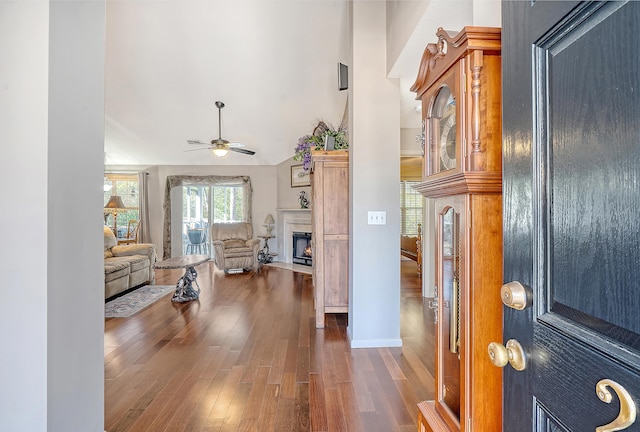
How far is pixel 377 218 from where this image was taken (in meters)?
2.82

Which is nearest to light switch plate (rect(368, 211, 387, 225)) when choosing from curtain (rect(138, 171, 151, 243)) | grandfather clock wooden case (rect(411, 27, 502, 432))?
grandfather clock wooden case (rect(411, 27, 502, 432))

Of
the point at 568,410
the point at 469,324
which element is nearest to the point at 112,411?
the point at 469,324

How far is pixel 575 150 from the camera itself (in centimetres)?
52

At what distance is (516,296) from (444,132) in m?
0.62

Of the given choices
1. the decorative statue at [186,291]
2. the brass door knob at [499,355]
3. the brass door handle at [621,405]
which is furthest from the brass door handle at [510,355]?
the decorative statue at [186,291]

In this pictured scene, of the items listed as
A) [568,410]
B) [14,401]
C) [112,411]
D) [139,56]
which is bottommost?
[112,411]

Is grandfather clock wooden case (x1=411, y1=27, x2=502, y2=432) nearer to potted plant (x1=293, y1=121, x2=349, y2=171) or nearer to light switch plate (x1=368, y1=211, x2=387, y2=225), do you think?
light switch plate (x1=368, y1=211, x2=387, y2=225)

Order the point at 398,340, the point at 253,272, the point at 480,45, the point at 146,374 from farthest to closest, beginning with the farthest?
the point at 253,272, the point at 398,340, the point at 146,374, the point at 480,45

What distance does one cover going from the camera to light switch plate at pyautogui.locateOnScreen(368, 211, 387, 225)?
2.82m

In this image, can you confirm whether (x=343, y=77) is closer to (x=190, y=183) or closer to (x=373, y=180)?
(x=373, y=180)

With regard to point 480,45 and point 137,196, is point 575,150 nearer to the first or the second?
point 480,45

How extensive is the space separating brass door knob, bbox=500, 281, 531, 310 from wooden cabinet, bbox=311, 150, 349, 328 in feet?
8.71

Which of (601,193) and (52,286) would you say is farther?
(52,286)

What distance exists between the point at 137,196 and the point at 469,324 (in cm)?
861
